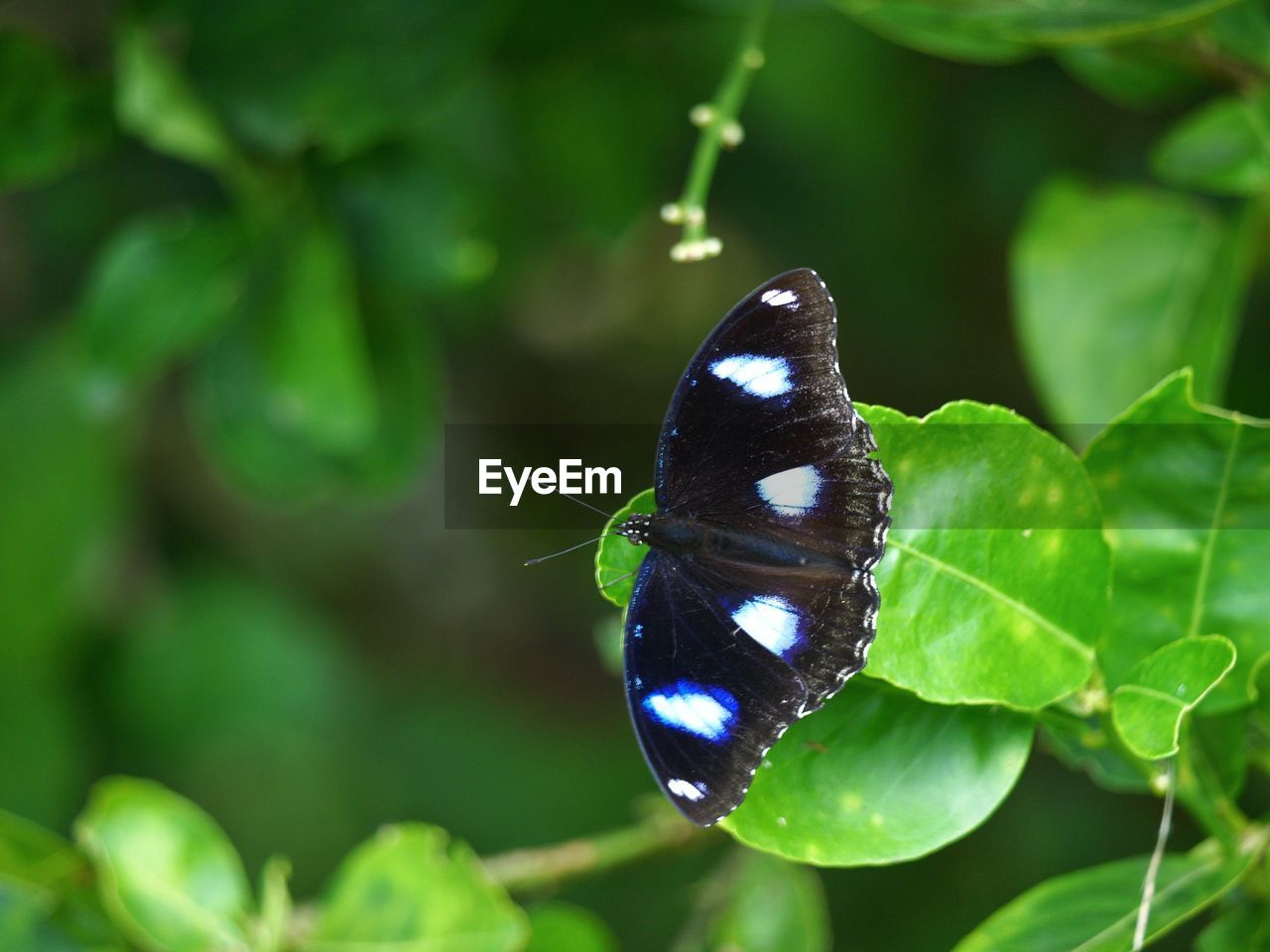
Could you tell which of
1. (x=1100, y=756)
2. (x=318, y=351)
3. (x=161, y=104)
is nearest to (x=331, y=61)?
(x=161, y=104)

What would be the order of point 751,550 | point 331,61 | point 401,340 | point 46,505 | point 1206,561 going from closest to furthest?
point 1206,561 → point 751,550 → point 331,61 → point 401,340 → point 46,505

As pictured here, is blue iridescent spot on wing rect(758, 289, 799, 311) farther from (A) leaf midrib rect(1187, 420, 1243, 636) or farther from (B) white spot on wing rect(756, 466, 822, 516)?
(A) leaf midrib rect(1187, 420, 1243, 636)

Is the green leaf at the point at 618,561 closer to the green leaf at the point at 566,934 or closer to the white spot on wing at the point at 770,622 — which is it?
the white spot on wing at the point at 770,622

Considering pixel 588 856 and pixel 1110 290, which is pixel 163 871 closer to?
pixel 588 856

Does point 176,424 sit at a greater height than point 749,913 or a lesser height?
greater

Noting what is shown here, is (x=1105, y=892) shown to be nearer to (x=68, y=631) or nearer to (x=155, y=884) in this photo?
(x=155, y=884)

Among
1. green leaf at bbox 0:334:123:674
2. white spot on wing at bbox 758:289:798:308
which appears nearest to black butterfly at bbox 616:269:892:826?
white spot on wing at bbox 758:289:798:308

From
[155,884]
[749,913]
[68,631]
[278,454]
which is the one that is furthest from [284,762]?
[749,913]
